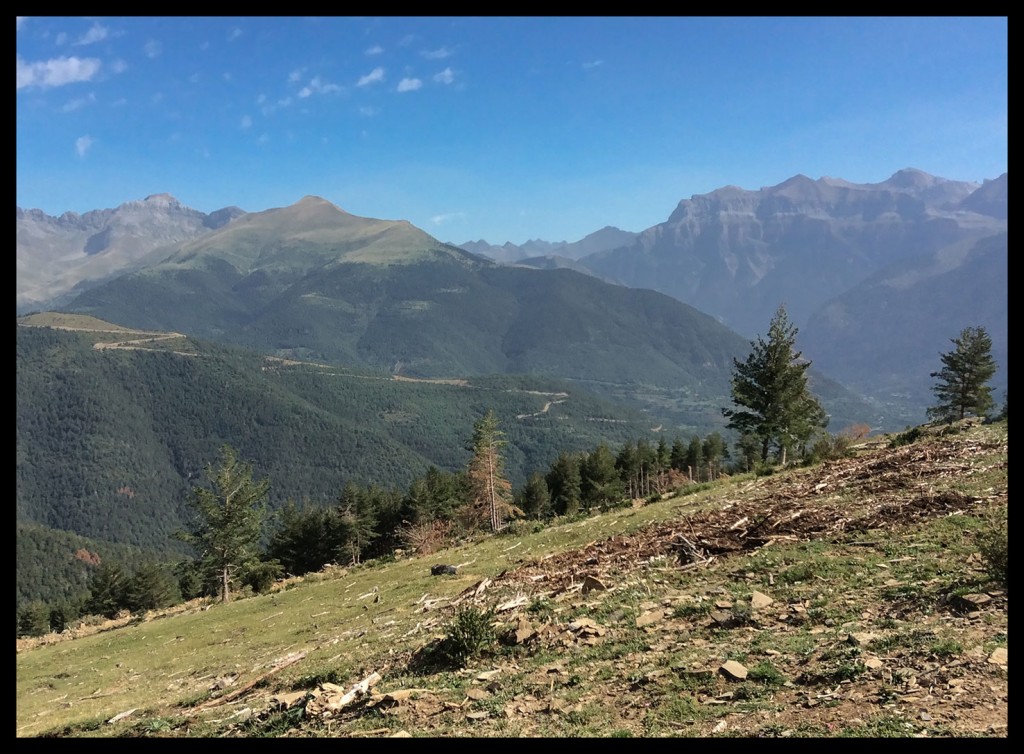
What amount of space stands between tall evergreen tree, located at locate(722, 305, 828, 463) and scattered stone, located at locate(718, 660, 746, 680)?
81.4 ft

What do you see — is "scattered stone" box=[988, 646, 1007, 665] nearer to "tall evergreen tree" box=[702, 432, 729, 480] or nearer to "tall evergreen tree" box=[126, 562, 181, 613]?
"tall evergreen tree" box=[126, 562, 181, 613]

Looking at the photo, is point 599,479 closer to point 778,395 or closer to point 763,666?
point 778,395

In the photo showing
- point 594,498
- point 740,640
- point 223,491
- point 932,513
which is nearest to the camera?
point 740,640

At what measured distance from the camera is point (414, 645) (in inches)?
362

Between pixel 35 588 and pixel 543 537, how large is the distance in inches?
6402

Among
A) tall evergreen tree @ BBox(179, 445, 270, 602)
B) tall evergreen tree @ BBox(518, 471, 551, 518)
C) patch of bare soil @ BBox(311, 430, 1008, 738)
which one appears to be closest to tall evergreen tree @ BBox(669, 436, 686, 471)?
tall evergreen tree @ BBox(518, 471, 551, 518)

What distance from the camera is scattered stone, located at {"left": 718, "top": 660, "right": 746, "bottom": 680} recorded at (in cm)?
579

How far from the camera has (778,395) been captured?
29.5 meters

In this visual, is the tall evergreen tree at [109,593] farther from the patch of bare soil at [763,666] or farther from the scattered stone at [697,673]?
the scattered stone at [697,673]

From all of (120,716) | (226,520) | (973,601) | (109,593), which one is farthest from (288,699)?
(109,593)

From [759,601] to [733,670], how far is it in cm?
243

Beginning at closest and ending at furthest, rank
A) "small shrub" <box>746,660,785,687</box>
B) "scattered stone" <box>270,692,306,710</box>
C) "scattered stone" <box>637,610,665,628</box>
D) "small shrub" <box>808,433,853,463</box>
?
1. "small shrub" <box>746,660,785,687</box>
2. "scattered stone" <box>270,692,306,710</box>
3. "scattered stone" <box>637,610,665,628</box>
4. "small shrub" <box>808,433,853,463</box>
